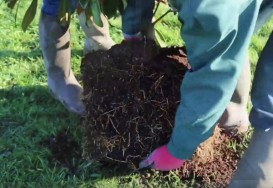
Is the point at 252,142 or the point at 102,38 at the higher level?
the point at 252,142

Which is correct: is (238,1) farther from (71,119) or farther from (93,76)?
(71,119)

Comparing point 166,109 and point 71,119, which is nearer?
point 166,109

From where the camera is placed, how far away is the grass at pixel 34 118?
2.09 meters

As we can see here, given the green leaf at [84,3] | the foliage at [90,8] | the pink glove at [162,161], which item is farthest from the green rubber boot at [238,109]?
the green leaf at [84,3]

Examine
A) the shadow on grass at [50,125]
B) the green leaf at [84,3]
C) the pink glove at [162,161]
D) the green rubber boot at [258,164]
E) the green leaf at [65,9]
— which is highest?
the green leaf at [84,3]

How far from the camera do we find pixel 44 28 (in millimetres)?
2264

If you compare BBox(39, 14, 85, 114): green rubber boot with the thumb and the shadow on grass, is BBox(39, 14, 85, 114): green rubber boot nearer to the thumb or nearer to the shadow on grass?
the shadow on grass

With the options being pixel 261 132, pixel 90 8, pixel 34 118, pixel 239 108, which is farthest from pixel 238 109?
pixel 34 118

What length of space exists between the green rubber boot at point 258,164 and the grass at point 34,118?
1.02 feet

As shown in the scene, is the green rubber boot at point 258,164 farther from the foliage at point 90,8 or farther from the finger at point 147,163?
the foliage at point 90,8

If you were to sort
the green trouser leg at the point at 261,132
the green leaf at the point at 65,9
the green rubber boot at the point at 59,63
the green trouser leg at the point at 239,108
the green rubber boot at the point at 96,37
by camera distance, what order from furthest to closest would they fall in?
the green rubber boot at the point at 96,37, the green rubber boot at the point at 59,63, the green trouser leg at the point at 239,108, the green leaf at the point at 65,9, the green trouser leg at the point at 261,132

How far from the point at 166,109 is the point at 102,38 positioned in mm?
788

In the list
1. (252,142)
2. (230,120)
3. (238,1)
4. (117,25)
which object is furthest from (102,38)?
(238,1)

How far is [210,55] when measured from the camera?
1479 mm
